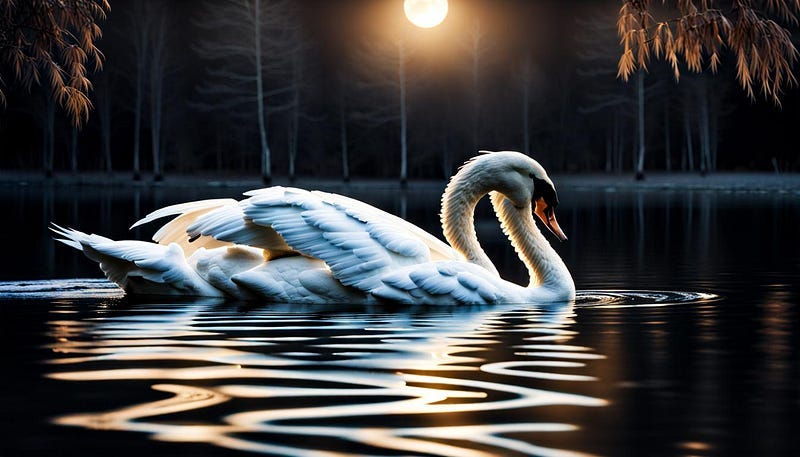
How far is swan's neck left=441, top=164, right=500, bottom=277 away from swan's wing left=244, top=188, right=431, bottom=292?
2.41 ft

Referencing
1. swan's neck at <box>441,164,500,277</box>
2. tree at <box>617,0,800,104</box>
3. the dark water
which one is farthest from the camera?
swan's neck at <box>441,164,500,277</box>

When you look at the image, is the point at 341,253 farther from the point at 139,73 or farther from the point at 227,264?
the point at 139,73

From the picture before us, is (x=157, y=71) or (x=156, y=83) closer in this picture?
(x=157, y=71)

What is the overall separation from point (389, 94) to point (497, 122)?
22.0ft

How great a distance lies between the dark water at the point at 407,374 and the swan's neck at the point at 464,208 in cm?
99

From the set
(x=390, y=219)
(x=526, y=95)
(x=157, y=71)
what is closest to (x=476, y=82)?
(x=526, y=95)

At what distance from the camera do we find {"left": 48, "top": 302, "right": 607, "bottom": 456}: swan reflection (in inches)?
216

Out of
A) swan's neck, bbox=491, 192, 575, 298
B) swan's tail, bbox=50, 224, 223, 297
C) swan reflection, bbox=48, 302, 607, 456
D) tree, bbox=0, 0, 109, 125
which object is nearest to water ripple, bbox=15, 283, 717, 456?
swan reflection, bbox=48, 302, 607, 456

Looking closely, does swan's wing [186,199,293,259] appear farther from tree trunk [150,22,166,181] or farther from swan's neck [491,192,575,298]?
tree trunk [150,22,166,181]

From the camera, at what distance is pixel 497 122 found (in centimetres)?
7162

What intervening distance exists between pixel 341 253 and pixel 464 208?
148 cm

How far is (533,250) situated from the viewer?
1123cm

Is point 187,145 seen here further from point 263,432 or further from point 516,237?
point 263,432

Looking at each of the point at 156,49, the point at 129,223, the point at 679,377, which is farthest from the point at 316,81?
the point at 679,377
